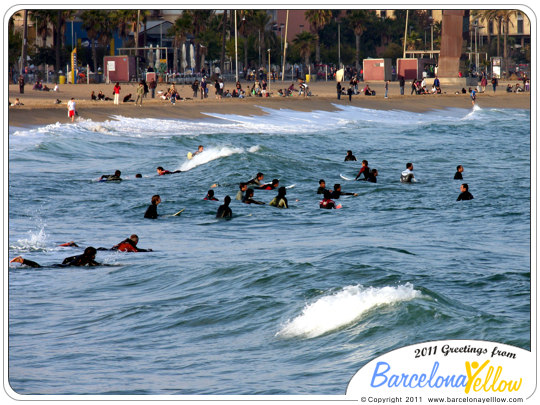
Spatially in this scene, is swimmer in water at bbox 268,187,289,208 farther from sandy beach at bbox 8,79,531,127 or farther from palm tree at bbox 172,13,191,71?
palm tree at bbox 172,13,191,71

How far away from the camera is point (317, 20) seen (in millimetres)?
84500

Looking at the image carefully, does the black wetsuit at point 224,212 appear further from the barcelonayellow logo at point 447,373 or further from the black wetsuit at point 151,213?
the barcelonayellow logo at point 447,373

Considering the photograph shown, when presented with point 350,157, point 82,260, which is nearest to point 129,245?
point 82,260

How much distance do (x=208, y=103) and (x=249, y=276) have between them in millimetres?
40830

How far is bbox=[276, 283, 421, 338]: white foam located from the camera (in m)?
13.7

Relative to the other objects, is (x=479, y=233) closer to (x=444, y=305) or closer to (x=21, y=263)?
(x=444, y=305)

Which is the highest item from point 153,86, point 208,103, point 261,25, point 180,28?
point 261,25

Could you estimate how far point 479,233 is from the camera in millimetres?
22422

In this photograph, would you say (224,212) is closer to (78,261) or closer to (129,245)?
(129,245)

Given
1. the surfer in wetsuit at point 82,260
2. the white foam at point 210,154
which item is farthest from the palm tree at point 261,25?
the surfer in wetsuit at point 82,260

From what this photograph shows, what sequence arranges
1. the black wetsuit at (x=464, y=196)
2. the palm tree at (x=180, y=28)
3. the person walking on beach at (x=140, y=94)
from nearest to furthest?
the black wetsuit at (x=464, y=196)
the person walking on beach at (x=140, y=94)
the palm tree at (x=180, y=28)

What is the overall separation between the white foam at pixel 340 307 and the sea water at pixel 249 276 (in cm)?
3

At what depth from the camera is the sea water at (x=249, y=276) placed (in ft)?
38.3
